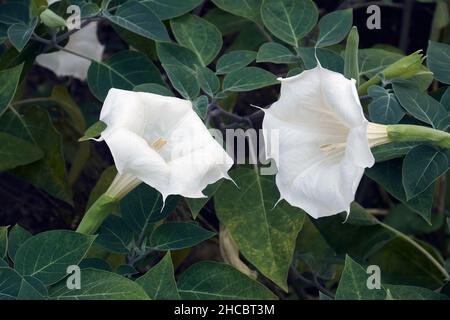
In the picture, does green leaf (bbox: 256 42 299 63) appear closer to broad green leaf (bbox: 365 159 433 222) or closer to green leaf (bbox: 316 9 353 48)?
green leaf (bbox: 316 9 353 48)

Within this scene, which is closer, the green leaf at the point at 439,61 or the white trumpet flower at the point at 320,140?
the white trumpet flower at the point at 320,140

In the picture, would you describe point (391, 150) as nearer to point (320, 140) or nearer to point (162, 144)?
point (320, 140)

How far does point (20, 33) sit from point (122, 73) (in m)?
0.18

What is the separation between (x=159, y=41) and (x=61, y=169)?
0.36m

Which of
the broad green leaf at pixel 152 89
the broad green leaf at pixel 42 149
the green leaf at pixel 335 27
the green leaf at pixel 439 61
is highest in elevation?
the green leaf at pixel 335 27

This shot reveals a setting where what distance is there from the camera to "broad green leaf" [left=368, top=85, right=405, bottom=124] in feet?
3.70

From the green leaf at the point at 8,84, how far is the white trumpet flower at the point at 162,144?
26 centimetres

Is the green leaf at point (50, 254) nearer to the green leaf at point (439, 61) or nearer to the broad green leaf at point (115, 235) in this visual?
the broad green leaf at point (115, 235)

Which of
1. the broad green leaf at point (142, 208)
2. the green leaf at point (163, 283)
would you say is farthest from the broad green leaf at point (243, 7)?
the green leaf at point (163, 283)

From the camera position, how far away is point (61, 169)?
4.91 feet

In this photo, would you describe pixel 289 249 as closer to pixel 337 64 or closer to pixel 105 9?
pixel 337 64

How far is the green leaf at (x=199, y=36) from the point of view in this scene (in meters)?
1.30

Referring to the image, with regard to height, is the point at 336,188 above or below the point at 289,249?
above
